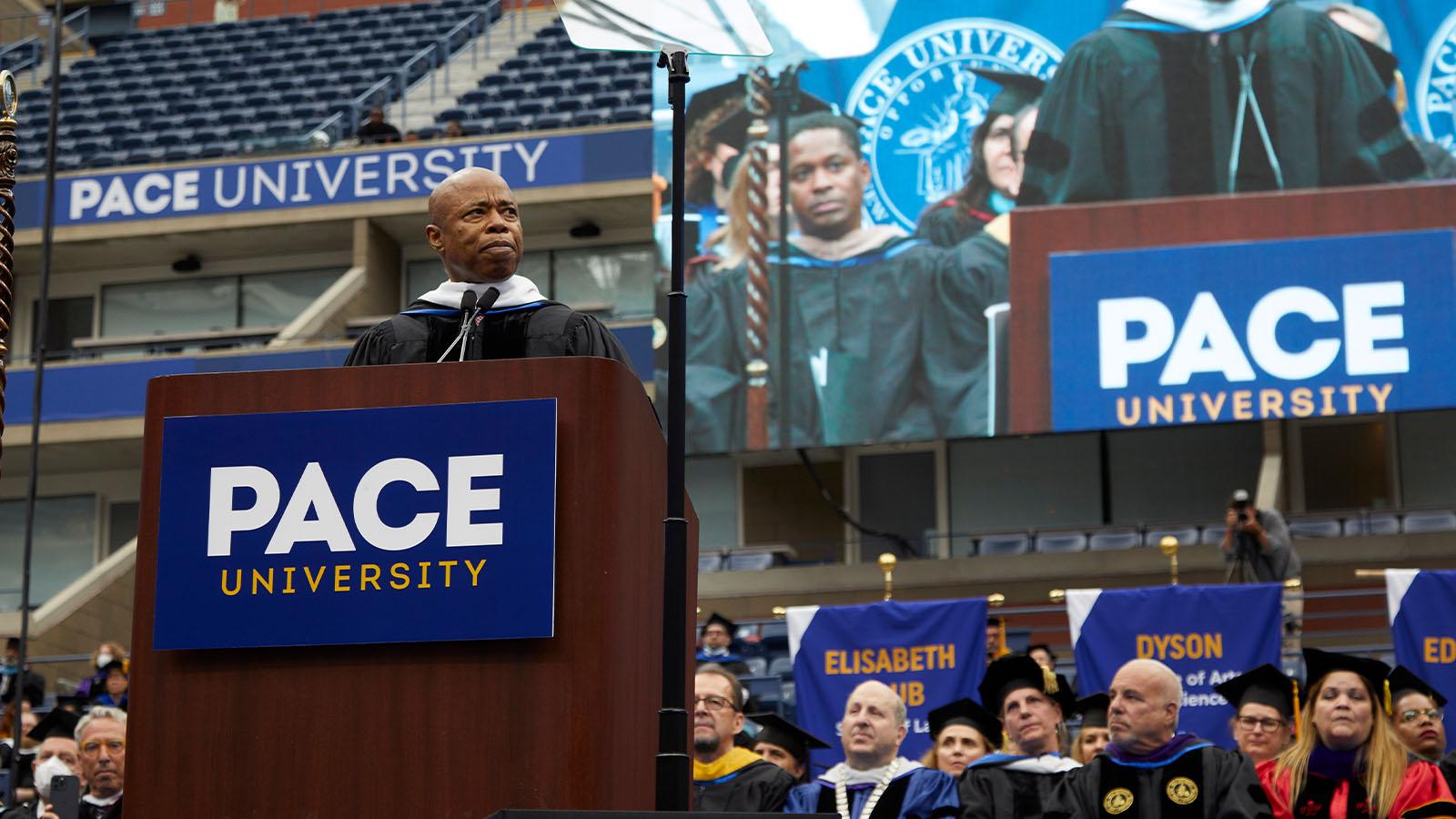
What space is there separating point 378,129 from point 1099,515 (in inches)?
329

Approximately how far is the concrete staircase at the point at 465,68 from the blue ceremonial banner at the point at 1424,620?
14.9 meters

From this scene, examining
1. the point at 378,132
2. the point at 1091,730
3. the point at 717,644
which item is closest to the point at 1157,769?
the point at 1091,730

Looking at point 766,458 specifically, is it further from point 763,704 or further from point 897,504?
point 763,704

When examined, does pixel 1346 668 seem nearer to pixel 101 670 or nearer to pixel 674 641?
pixel 674 641

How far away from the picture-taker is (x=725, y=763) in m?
7.28

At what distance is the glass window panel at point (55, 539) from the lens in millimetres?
22078

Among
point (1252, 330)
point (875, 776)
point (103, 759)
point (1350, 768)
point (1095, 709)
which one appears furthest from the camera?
point (1252, 330)

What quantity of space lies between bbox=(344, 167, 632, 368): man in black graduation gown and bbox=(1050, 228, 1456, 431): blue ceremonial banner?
12052 millimetres

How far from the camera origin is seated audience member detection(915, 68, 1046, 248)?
52.7 feet

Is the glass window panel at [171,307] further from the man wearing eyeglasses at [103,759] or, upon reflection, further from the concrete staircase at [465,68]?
the man wearing eyeglasses at [103,759]

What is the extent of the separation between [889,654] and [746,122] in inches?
244

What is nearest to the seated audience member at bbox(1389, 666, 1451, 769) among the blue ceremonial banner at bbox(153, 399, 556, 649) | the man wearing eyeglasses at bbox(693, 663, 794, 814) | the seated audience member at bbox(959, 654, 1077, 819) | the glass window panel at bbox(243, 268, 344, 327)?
the seated audience member at bbox(959, 654, 1077, 819)

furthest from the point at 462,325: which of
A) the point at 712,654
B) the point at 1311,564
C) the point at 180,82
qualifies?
the point at 180,82

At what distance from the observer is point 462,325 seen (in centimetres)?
369
